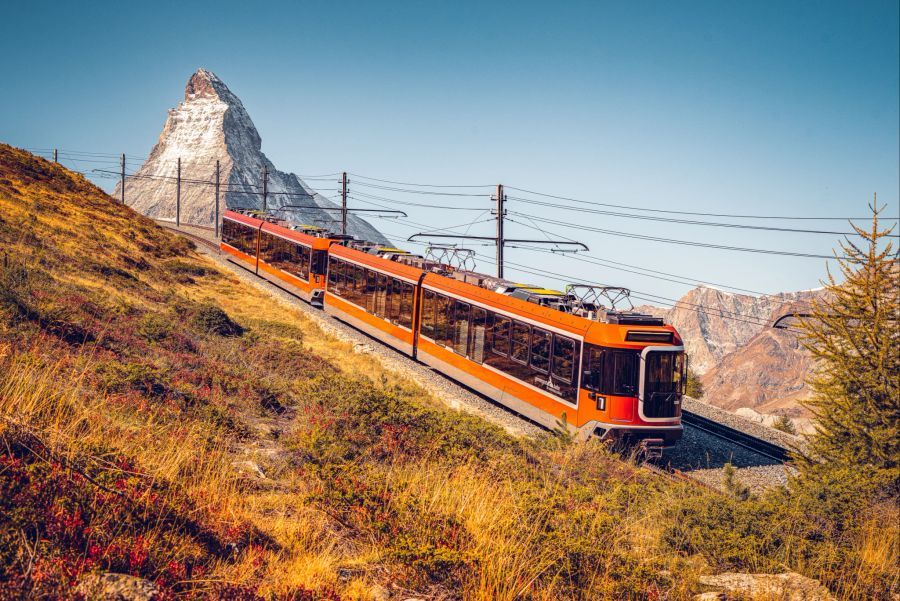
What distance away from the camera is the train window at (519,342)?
1503 centimetres

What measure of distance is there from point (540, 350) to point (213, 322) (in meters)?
10.8

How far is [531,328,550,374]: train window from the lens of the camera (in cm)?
1431

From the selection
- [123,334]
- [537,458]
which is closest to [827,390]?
[537,458]

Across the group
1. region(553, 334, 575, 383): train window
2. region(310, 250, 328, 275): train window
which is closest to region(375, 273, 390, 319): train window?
region(310, 250, 328, 275): train window

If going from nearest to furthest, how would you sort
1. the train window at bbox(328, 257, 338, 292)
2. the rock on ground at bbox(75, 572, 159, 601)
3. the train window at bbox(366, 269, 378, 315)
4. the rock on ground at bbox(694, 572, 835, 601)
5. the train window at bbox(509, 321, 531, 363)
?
1. the rock on ground at bbox(75, 572, 159, 601)
2. the rock on ground at bbox(694, 572, 835, 601)
3. the train window at bbox(509, 321, 531, 363)
4. the train window at bbox(366, 269, 378, 315)
5. the train window at bbox(328, 257, 338, 292)

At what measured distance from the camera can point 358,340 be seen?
22547 mm

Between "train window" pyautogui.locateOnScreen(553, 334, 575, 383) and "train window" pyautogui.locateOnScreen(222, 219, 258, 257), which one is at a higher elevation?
"train window" pyautogui.locateOnScreen(222, 219, 258, 257)

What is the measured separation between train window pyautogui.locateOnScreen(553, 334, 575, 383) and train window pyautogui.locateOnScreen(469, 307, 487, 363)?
3.05 m

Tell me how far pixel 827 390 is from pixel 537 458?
711 cm

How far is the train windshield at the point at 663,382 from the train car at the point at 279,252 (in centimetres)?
1761

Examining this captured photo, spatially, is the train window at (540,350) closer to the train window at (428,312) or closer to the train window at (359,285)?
the train window at (428,312)

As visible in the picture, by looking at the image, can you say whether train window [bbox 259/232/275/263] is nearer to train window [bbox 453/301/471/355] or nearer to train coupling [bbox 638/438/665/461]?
train window [bbox 453/301/471/355]

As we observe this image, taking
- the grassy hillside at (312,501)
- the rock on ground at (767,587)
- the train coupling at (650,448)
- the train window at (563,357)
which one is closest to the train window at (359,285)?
the grassy hillside at (312,501)

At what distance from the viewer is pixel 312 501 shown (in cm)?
573
